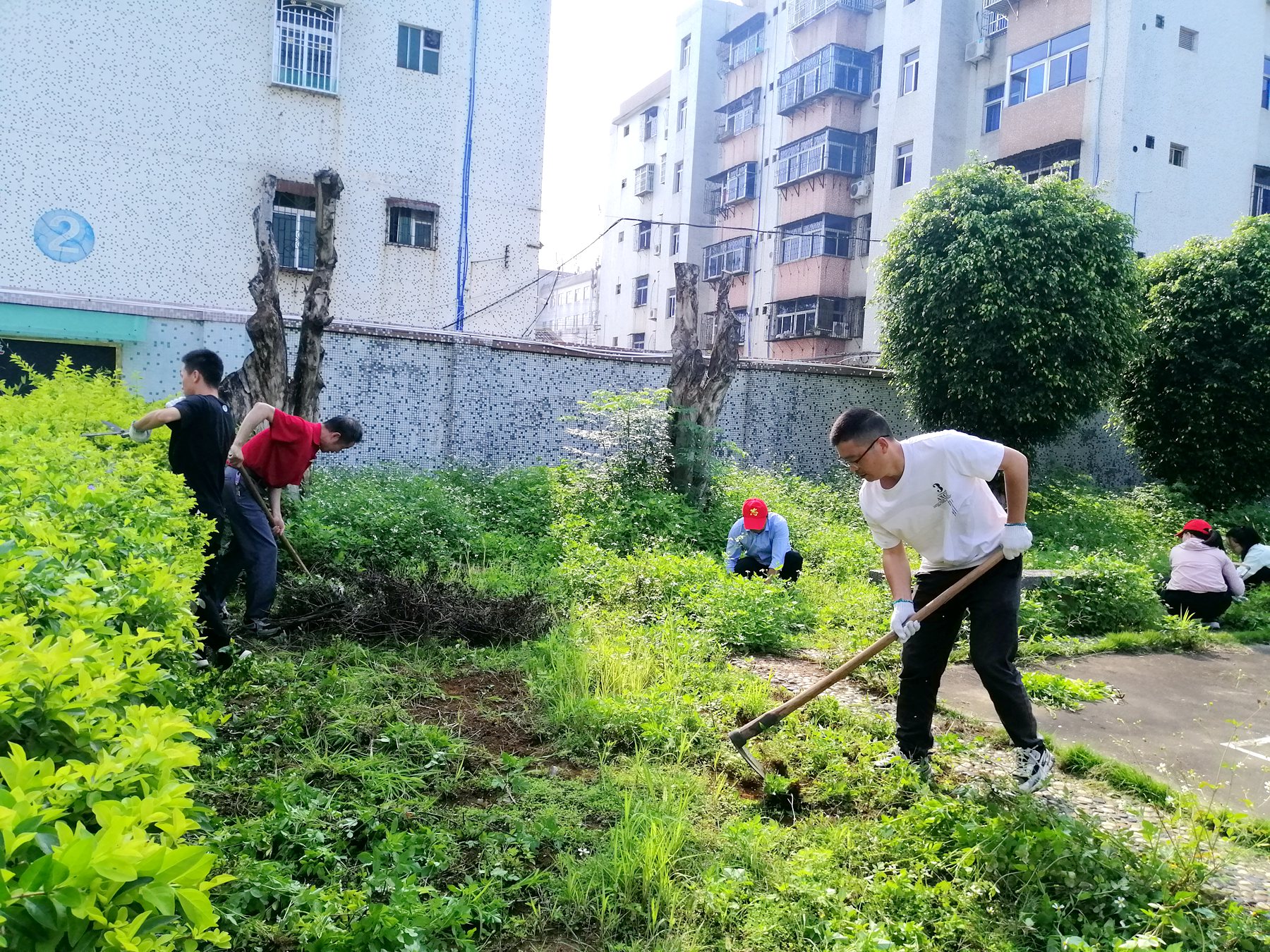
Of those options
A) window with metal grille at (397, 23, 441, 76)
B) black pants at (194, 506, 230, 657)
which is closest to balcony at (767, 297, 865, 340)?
window with metal grille at (397, 23, 441, 76)

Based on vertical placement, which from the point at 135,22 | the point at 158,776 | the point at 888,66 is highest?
the point at 888,66

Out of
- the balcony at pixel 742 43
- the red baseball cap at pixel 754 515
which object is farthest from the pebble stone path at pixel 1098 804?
the balcony at pixel 742 43

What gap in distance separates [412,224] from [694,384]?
316 inches

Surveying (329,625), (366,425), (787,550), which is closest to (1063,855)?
(329,625)

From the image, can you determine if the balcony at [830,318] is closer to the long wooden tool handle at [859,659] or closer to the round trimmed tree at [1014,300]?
the round trimmed tree at [1014,300]

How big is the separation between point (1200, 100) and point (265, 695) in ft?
67.3

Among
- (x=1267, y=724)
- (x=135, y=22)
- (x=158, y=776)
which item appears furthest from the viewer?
(x=135, y=22)

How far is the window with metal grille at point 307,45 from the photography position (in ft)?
47.7

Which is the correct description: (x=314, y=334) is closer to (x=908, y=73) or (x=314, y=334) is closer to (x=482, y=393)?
(x=482, y=393)

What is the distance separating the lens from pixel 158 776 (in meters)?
1.52

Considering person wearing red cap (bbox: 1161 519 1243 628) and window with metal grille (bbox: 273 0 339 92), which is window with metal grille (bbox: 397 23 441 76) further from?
person wearing red cap (bbox: 1161 519 1243 628)

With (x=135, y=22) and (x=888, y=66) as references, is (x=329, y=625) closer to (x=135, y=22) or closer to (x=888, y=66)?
(x=135, y=22)

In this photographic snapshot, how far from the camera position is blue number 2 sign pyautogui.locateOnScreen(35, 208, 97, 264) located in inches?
525

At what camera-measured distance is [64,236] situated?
13.4 metres
